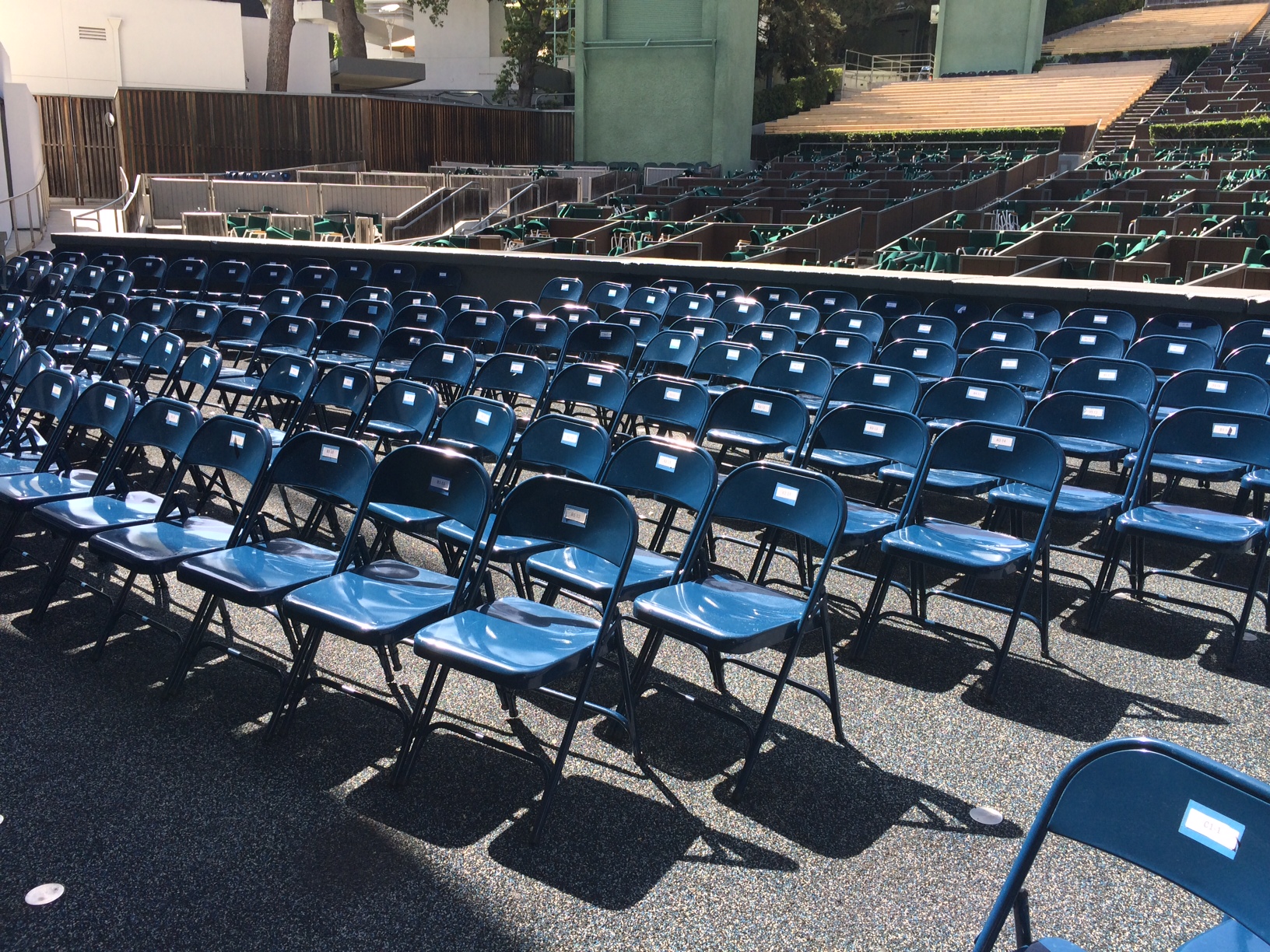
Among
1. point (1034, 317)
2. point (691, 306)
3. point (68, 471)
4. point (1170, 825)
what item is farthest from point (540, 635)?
point (1034, 317)

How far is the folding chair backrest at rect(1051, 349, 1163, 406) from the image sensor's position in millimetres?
5504

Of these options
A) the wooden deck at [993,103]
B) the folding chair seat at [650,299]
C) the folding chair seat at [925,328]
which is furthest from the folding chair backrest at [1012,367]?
the wooden deck at [993,103]

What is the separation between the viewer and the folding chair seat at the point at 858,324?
7.35 metres

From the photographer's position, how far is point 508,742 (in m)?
3.40

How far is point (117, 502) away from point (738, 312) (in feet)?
16.4

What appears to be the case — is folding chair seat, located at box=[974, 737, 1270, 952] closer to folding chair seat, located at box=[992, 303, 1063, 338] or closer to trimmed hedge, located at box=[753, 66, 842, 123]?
folding chair seat, located at box=[992, 303, 1063, 338]

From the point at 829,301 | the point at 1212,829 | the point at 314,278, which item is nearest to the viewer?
the point at 1212,829

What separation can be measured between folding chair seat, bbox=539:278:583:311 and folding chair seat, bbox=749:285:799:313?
1.59 m

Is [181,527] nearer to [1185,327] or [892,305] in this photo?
[892,305]

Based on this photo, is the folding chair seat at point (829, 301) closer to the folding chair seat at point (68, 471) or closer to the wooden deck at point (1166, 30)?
the folding chair seat at point (68, 471)

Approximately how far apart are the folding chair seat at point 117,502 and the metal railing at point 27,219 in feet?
49.0

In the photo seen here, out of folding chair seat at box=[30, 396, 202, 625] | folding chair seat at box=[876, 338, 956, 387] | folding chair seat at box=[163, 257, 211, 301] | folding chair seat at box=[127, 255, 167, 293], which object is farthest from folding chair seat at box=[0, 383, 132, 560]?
folding chair seat at box=[127, 255, 167, 293]

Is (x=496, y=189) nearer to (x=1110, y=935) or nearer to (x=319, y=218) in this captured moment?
(x=319, y=218)

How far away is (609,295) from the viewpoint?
917 cm
